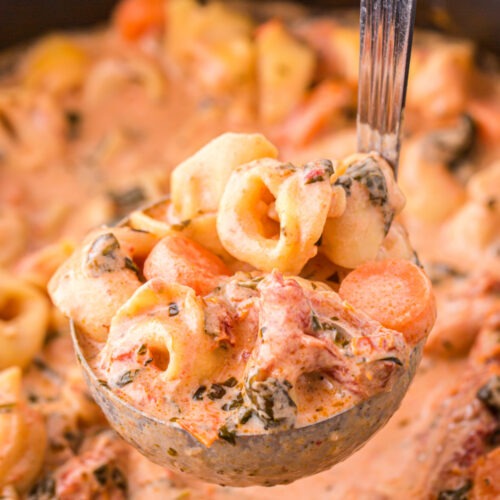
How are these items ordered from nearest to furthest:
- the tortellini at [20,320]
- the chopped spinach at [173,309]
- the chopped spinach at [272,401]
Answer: the chopped spinach at [272,401] < the chopped spinach at [173,309] < the tortellini at [20,320]

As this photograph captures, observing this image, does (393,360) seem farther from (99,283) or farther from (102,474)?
(102,474)

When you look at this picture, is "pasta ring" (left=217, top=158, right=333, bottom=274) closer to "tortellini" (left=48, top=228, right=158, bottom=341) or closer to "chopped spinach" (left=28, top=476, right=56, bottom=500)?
"tortellini" (left=48, top=228, right=158, bottom=341)

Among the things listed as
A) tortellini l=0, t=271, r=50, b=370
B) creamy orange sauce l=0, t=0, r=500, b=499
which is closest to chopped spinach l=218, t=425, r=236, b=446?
creamy orange sauce l=0, t=0, r=500, b=499

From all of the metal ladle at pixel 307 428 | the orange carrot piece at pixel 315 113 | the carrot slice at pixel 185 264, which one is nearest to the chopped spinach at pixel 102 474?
the metal ladle at pixel 307 428

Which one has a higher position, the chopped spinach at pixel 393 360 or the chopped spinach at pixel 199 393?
the chopped spinach at pixel 393 360

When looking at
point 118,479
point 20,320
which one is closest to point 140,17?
point 20,320

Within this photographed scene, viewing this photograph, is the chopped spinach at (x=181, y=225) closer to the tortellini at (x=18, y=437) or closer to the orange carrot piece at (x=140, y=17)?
the tortellini at (x=18, y=437)

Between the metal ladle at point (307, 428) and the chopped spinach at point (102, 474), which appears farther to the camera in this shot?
the chopped spinach at point (102, 474)
